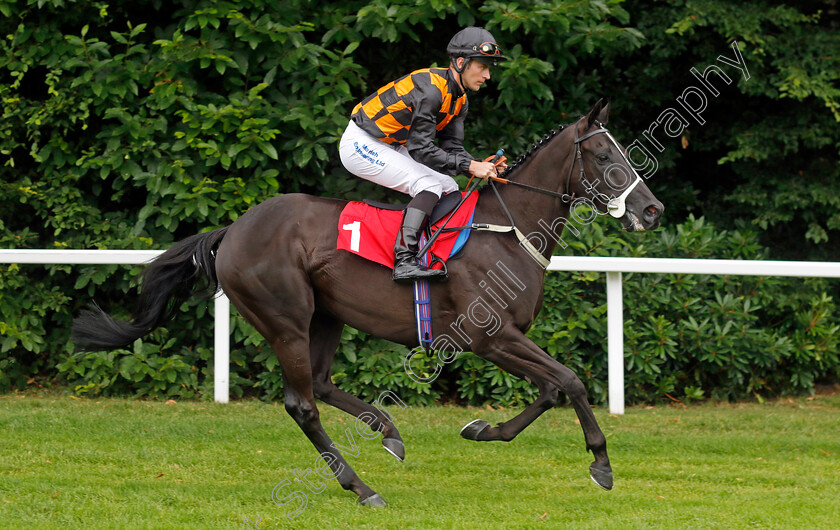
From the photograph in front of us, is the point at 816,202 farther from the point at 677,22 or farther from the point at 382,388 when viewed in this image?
the point at 382,388

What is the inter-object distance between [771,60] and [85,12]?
625 cm

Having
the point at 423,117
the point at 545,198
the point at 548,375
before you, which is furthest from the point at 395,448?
the point at 423,117

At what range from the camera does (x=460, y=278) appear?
4.97m

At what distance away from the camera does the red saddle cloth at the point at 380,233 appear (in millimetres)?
5000

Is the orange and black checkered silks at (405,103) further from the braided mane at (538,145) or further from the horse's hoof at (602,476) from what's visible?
the horse's hoof at (602,476)

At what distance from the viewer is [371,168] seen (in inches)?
210

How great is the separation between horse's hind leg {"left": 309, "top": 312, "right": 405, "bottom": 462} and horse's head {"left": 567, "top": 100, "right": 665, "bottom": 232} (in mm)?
1725

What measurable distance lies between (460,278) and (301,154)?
9.46 ft

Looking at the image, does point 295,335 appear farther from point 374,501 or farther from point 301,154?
point 301,154

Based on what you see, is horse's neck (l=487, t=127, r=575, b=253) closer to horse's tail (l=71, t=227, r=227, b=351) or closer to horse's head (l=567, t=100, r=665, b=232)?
horse's head (l=567, t=100, r=665, b=232)

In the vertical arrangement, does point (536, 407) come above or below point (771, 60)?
below

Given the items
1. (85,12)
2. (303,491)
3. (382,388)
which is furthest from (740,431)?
(85,12)

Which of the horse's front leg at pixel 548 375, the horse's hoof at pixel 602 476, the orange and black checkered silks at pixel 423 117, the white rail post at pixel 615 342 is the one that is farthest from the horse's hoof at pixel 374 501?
the white rail post at pixel 615 342

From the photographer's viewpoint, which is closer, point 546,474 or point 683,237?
point 546,474
